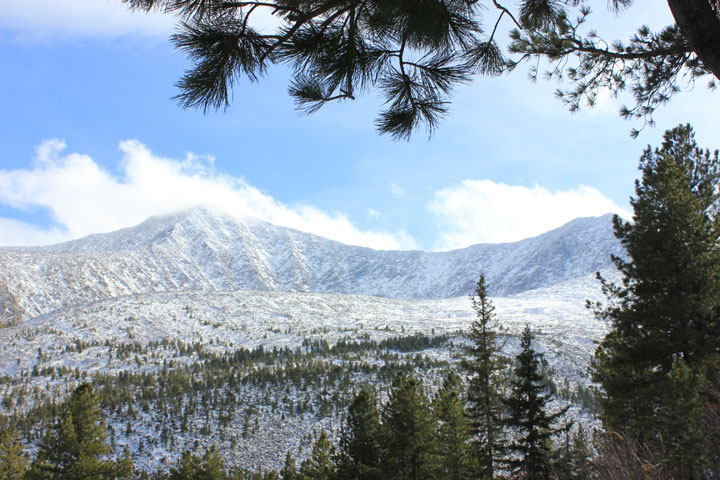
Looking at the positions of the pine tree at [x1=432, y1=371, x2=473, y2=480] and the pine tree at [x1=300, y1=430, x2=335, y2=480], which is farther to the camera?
the pine tree at [x1=300, y1=430, x2=335, y2=480]

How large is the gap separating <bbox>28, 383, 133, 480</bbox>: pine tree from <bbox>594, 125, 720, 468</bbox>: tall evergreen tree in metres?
25.8

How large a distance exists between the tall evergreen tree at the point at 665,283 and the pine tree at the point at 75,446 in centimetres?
2580

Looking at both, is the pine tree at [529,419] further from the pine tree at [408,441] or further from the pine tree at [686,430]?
the pine tree at [686,430]

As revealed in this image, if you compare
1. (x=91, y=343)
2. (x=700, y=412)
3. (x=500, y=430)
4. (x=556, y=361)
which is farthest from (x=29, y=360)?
(x=700, y=412)

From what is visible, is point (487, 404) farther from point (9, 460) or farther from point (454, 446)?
point (9, 460)

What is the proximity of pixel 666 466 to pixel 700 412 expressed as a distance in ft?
7.75

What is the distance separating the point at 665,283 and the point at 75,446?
1148 inches

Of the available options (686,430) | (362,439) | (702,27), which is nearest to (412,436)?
(362,439)

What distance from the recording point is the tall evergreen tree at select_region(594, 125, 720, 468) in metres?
12.4

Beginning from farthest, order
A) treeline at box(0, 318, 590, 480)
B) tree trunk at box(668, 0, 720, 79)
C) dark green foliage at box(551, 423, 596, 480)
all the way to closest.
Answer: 1. treeline at box(0, 318, 590, 480)
2. dark green foliage at box(551, 423, 596, 480)
3. tree trunk at box(668, 0, 720, 79)

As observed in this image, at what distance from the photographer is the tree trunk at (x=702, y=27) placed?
3.52 metres

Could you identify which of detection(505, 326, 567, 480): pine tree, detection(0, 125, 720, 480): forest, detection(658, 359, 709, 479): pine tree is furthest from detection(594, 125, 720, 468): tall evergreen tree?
detection(505, 326, 567, 480): pine tree

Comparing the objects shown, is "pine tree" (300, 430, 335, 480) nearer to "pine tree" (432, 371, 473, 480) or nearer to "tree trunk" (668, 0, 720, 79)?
"pine tree" (432, 371, 473, 480)

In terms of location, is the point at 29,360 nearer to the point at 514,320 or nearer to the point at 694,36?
the point at 514,320
